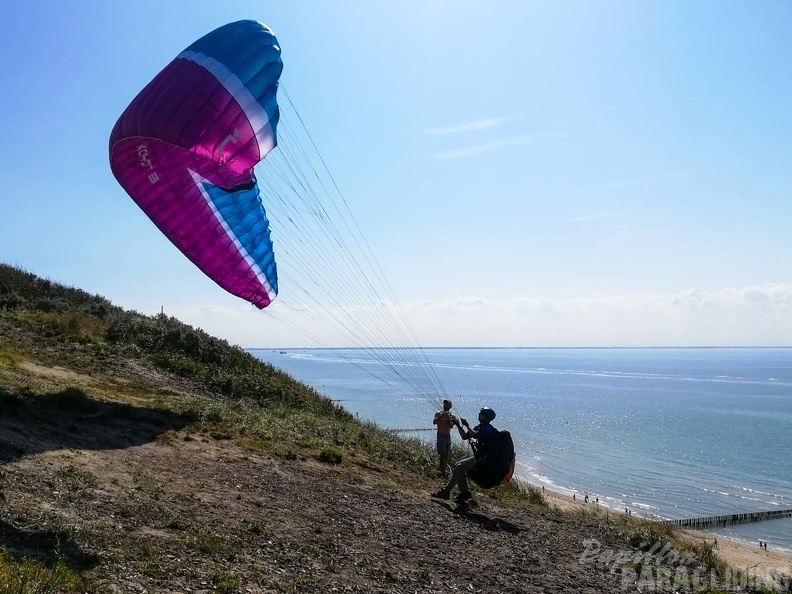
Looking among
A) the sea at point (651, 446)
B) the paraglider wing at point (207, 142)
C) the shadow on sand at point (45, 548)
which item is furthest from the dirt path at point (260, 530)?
the paraglider wing at point (207, 142)

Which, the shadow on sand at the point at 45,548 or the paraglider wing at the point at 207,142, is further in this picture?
the paraglider wing at the point at 207,142

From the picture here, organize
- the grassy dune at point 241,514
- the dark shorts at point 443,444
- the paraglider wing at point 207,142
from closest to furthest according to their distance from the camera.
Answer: the grassy dune at point 241,514 → the paraglider wing at point 207,142 → the dark shorts at point 443,444

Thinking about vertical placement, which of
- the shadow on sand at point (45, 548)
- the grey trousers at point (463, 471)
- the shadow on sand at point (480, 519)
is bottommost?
the shadow on sand at point (480, 519)

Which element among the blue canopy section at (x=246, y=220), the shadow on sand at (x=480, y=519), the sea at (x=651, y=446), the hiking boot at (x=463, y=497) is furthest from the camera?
the sea at (x=651, y=446)

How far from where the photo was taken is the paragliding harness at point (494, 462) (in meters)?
9.12

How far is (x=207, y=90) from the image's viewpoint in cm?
859

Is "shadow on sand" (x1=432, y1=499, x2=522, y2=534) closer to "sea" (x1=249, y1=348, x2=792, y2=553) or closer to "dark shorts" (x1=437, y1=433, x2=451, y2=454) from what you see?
"dark shorts" (x1=437, y1=433, x2=451, y2=454)

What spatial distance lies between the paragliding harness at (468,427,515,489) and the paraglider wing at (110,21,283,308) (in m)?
5.77

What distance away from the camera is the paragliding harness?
9125 mm

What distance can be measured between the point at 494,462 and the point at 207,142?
6691mm

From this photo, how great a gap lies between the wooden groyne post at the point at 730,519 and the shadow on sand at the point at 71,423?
16952mm

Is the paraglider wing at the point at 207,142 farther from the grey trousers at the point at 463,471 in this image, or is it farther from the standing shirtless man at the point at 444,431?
the grey trousers at the point at 463,471

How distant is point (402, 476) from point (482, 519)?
8.28 feet

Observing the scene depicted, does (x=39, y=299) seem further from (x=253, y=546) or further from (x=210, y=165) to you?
(x=253, y=546)
